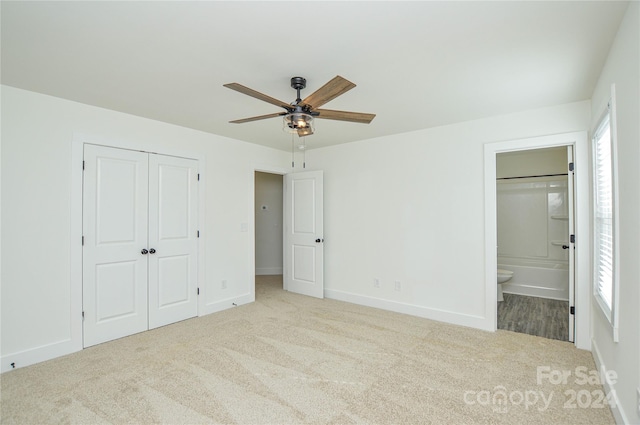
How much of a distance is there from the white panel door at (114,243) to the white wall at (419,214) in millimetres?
2642

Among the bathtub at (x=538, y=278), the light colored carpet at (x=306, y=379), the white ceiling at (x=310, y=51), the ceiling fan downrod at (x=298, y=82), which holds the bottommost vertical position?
the light colored carpet at (x=306, y=379)

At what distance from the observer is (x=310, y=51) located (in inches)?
82.7

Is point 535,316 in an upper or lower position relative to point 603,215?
lower

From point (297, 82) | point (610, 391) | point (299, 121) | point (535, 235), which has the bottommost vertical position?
point (610, 391)

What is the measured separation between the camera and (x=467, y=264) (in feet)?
12.2

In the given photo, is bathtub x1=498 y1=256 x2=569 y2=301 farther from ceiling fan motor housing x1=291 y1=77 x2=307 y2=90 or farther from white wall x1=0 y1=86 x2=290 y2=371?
white wall x1=0 y1=86 x2=290 y2=371

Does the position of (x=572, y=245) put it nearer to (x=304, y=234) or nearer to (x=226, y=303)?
(x=304, y=234)

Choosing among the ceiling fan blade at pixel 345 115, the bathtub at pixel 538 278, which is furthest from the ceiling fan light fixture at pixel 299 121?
the bathtub at pixel 538 278

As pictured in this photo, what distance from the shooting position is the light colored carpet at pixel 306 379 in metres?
2.07

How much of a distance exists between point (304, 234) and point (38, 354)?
3410 millimetres

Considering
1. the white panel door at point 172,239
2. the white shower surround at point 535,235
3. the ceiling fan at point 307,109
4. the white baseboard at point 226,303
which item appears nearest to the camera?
the ceiling fan at point 307,109

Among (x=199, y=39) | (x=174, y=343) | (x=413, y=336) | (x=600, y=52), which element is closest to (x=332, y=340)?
(x=413, y=336)

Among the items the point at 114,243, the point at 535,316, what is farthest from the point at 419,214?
the point at 114,243

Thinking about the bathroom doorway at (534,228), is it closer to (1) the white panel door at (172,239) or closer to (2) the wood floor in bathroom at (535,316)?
(2) the wood floor in bathroom at (535,316)
